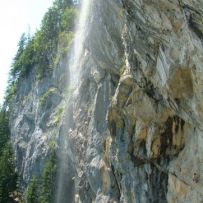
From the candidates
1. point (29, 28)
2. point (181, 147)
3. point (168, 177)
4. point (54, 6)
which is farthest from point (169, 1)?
point (29, 28)

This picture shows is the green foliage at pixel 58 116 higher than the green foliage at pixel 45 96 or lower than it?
lower

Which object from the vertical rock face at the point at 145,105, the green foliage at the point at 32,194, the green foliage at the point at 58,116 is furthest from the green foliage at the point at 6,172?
the vertical rock face at the point at 145,105

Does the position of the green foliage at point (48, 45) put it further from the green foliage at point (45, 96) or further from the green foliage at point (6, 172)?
the green foliage at point (6, 172)

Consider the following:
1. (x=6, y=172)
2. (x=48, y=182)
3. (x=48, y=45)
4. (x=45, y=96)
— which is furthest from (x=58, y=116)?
(x=48, y=45)

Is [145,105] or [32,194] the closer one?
[145,105]

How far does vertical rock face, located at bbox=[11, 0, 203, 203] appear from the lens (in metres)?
20.9

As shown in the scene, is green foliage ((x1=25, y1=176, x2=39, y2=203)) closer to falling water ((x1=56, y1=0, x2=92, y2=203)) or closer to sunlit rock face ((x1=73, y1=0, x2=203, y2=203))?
falling water ((x1=56, y1=0, x2=92, y2=203))

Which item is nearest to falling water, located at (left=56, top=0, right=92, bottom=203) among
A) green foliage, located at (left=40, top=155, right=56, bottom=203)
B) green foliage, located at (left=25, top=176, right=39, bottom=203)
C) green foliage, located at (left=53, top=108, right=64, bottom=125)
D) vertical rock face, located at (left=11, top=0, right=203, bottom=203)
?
green foliage, located at (left=40, top=155, right=56, bottom=203)

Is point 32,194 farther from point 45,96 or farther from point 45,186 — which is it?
point 45,96

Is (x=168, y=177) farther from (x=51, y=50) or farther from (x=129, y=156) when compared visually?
(x=51, y=50)

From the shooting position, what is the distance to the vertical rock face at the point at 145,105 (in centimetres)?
2086

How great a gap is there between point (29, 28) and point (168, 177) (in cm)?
7281

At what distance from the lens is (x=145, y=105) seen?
93.3ft

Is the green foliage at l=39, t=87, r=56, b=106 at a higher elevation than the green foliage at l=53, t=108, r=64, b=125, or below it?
higher
